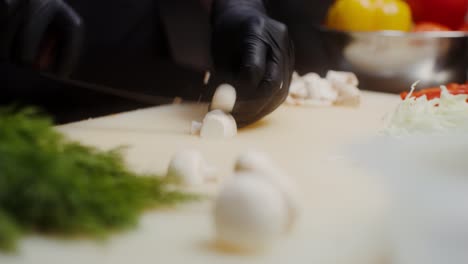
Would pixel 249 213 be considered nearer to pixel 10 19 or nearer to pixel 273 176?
pixel 273 176

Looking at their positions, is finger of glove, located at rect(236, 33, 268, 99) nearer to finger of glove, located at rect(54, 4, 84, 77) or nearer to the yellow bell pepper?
finger of glove, located at rect(54, 4, 84, 77)

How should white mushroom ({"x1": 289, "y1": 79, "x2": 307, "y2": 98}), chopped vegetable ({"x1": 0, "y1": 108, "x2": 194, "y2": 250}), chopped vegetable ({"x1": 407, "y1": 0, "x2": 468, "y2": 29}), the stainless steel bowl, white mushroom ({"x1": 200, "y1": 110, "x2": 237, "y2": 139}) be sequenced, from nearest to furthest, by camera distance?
1. chopped vegetable ({"x1": 0, "y1": 108, "x2": 194, "y2": 250})
2. white mushroom ({"x1": 200, "y1": 110, "x2": 237, "y2": 139})
3. white mushroom ({"x1": 289, "y1": 79, "x2": 307, "y2": 98})
4. the stainless steel bowl
5. chopped vegetable ({"x1": 407, "y1": 0, "x2": 468, "y2": 29})

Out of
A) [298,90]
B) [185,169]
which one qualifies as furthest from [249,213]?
[298,90]

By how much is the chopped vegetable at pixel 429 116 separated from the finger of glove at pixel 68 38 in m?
0.44

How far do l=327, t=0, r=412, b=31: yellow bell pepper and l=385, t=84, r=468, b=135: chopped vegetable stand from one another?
0.35 meters

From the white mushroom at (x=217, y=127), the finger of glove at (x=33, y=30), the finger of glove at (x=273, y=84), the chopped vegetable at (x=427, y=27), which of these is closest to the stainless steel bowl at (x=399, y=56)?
the chopped vegetable at (x=427, y=27)

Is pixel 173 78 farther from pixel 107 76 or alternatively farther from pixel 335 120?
pixel 335 120

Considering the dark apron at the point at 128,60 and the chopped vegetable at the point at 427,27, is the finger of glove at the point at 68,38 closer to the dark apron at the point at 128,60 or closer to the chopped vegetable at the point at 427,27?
the dark apron at the point at 128,60

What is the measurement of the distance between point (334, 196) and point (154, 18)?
0.66 meters

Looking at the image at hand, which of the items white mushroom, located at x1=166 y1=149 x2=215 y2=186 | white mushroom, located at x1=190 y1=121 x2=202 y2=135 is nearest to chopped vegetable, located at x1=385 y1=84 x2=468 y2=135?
white mushroom, located at x1=190 y1=121 x2=202 y2=135

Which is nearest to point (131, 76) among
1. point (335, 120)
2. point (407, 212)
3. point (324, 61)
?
point (335, 120)

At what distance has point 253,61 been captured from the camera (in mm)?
873

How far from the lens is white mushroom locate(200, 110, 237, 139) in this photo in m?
0.81

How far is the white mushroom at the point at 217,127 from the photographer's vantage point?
809 mm
